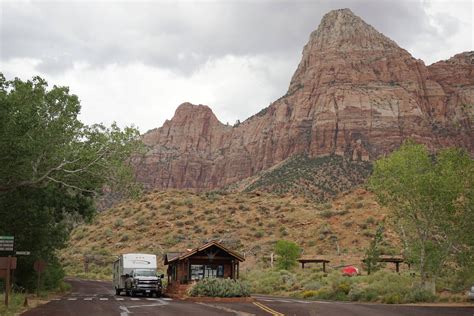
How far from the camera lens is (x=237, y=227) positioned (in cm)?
8294

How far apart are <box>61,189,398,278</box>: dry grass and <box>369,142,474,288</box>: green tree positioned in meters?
26.1

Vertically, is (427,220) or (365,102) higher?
(365,102)

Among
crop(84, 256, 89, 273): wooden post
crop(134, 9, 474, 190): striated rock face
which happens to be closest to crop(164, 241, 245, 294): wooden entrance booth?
crop(84, 256, 89, 273): wooden post

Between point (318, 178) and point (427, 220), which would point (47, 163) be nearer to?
point (427, 220)

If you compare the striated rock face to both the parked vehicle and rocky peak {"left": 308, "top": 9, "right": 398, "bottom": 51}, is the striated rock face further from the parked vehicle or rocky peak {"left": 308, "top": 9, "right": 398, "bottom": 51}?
the parked vehicle

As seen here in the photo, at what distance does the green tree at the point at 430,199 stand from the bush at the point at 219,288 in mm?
10790

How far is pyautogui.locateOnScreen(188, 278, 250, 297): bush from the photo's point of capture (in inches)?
1393

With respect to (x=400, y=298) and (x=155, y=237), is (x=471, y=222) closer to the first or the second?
(x=400, y=298)

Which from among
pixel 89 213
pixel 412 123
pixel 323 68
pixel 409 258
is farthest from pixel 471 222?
pixel 323 68

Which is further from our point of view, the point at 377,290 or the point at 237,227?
the point at 237,227

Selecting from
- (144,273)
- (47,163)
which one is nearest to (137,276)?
(144,273)

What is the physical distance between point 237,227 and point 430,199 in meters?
49.8

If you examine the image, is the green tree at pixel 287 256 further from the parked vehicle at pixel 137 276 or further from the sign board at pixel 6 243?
the sign board at pixel 6 243

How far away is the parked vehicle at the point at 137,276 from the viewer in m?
40.5
